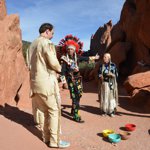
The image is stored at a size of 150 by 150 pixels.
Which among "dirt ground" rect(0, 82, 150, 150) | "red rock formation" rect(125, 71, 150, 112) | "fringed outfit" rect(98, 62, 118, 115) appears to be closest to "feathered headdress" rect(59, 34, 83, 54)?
"fringed outfit" rect(98, 62, 118, 115)

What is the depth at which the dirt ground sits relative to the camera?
14.6 ft

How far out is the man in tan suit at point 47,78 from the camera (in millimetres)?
4398

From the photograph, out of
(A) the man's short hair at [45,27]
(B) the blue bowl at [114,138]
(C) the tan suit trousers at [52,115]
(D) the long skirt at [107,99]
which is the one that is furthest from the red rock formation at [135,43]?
(A) the man's short hair at [45,27]

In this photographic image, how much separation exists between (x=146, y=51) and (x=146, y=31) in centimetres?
140

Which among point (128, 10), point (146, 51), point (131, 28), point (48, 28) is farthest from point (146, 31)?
point (48, 28)

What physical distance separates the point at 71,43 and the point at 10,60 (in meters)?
1.77

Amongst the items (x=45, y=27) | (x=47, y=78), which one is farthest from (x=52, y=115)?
(x=45, y=27)

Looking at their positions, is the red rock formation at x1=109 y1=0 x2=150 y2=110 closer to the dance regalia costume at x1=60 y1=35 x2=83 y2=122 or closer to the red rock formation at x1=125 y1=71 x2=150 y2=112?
the red rock formation at x1=125 y1=71 x2=150 y2=112

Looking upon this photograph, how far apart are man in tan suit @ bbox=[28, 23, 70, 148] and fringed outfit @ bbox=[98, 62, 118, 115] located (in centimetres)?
311

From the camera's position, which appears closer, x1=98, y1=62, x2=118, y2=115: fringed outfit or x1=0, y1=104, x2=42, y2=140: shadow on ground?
x1=0, y1=104, x2=42, y2=140: shadow on ground

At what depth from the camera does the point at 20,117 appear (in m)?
6.01

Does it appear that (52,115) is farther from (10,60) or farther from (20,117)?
(10,60)

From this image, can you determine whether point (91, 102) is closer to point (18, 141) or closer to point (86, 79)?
point (18, 141)

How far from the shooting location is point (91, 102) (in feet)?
31.6
